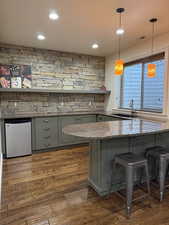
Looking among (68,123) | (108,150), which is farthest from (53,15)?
(68,123)

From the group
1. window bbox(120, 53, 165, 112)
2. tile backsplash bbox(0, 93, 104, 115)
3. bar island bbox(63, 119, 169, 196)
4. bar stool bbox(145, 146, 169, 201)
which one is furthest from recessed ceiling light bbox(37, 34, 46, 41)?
bar stool bbox(145, 146, 169, 201)

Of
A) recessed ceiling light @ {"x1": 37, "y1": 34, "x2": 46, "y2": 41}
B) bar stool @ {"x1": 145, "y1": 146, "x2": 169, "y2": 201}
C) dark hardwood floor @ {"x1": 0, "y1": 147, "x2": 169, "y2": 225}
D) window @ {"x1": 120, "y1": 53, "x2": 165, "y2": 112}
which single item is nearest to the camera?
dark hardwood floor @ {"x1": 0, "y1": 147, "x2": 169, "y2": 225}

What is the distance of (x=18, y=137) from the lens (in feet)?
11.5

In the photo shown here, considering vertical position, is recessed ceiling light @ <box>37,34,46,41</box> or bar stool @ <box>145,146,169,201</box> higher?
recessed ceiling light @ <box>37,34,46,41</box>

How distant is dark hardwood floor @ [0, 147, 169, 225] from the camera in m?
1.71

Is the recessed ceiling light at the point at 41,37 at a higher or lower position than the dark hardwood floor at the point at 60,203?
higher

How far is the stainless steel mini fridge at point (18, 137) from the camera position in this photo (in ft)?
11.3

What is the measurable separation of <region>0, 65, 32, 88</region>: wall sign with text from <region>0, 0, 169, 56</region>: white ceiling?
23.5 inches

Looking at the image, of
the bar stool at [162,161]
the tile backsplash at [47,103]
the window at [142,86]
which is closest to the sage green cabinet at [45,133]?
the tile backsplash at [47,103]

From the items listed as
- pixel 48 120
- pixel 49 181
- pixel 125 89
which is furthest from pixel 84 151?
pixel 125 89

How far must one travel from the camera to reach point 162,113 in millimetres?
3275

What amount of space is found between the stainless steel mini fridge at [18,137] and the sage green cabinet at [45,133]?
6.8 inches

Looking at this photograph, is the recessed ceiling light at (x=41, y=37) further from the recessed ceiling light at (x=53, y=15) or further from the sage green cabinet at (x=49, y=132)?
the sage green cabinet at (x=49, y=132)

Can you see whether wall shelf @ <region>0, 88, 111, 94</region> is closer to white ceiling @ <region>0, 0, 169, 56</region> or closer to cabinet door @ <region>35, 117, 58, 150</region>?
cabinet door @ <region>35, 117, 58, 150</region>
